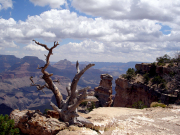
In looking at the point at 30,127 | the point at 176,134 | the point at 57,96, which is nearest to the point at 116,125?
the point at 176,134

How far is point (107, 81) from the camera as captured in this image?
49031 millimetres

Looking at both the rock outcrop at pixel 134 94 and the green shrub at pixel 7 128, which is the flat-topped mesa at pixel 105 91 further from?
the green shrub at pixel 7 128

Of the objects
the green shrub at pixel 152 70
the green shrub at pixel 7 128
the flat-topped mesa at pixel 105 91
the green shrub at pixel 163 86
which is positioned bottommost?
the flat-topped mesa at pixel 105 91

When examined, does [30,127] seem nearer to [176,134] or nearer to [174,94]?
[176,134]

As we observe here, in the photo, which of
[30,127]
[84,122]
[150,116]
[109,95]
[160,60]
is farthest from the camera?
[109,95]

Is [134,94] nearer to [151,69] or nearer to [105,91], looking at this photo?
[151,69]

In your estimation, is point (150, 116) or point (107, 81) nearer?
point (150, 116)

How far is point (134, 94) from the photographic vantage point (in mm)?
41688

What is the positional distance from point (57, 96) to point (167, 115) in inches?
430

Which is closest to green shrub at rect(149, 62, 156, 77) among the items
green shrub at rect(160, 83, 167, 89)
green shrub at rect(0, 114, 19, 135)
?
green shrub at rect(160, 83, 167, 89)

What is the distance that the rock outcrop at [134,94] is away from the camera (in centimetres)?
3516


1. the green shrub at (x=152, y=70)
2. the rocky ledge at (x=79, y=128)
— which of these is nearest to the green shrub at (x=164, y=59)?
the green shrub at (x=152, y=70)

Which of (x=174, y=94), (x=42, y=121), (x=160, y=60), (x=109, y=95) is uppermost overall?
(x=160, y=60)

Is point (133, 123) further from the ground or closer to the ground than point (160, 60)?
closer to the ground
